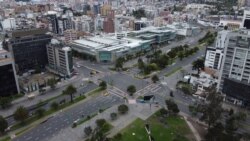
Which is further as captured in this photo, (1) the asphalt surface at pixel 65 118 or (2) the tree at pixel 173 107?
(2) the tree at pixel 173 107

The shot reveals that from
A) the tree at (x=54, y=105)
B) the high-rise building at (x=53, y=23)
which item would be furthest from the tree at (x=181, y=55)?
the high-rise building at (x=53, y=23)

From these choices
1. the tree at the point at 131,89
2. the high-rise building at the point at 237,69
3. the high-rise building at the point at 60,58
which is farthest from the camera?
the high-rise building at the point at 60,58

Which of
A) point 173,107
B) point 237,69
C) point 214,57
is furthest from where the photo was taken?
point 214,57

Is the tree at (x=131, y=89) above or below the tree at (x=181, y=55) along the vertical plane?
below

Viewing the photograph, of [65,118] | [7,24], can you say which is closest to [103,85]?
[65,118]

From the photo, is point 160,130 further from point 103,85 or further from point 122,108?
point 103,85

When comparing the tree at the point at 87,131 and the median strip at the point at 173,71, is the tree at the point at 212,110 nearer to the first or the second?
the tree at the point at 87,131
